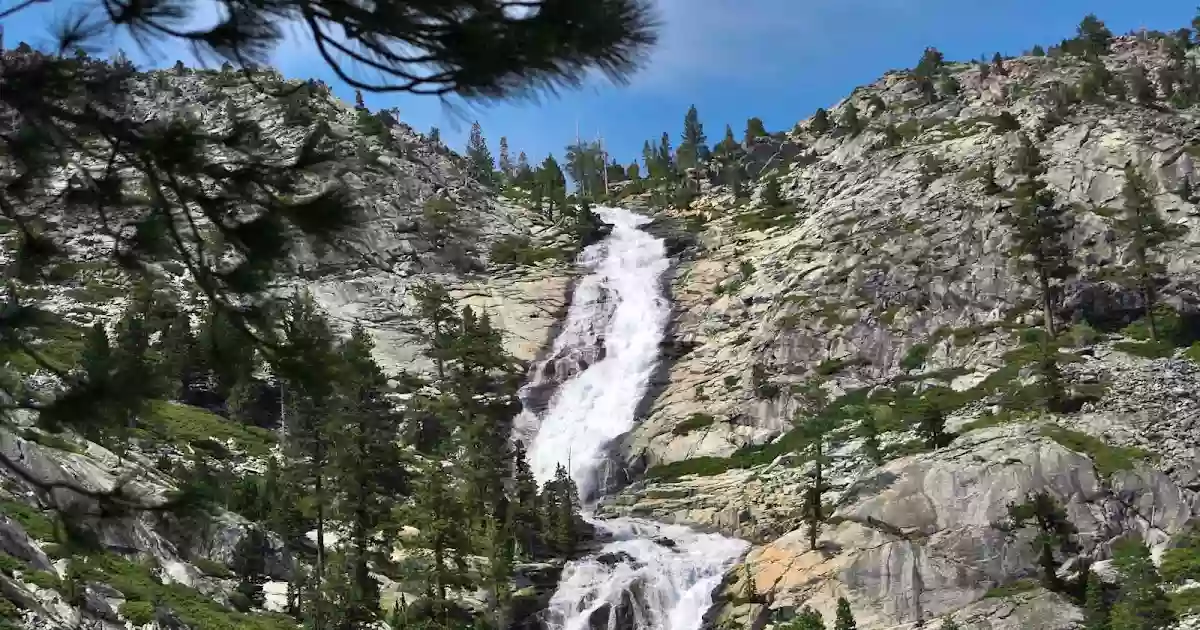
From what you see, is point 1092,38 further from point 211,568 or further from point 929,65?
point 211,568

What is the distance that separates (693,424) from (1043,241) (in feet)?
62.8

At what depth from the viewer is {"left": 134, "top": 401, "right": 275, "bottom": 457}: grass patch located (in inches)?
1480

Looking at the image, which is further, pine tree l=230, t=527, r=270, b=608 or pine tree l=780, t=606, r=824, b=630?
pine tree l=230, t=527, r=270, b=608

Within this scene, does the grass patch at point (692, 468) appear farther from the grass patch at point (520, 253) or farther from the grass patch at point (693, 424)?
the grass patch at point (520, 253)

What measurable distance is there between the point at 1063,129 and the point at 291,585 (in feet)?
166

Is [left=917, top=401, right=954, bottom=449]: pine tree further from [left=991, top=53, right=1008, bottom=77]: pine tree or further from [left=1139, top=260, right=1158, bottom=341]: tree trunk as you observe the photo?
[left=991, top=53, right=1008, bottom=77]: pine tree

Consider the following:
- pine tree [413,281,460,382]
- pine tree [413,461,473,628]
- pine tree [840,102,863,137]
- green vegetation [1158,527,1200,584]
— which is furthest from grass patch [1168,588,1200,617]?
pine tree [840,102,863,137]

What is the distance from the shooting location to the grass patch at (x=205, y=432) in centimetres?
3759

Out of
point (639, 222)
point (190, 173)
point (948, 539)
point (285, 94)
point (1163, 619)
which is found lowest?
point (1163, 619)

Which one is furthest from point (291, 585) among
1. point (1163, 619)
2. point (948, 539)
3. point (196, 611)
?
point (1163, 619)

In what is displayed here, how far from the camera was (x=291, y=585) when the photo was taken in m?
26.9

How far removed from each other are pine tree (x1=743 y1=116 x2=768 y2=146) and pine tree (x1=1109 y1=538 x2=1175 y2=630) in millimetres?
91220

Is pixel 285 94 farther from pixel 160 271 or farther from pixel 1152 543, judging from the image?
pixel 1152 543

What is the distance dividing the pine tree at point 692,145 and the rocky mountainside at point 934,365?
32730 mm
